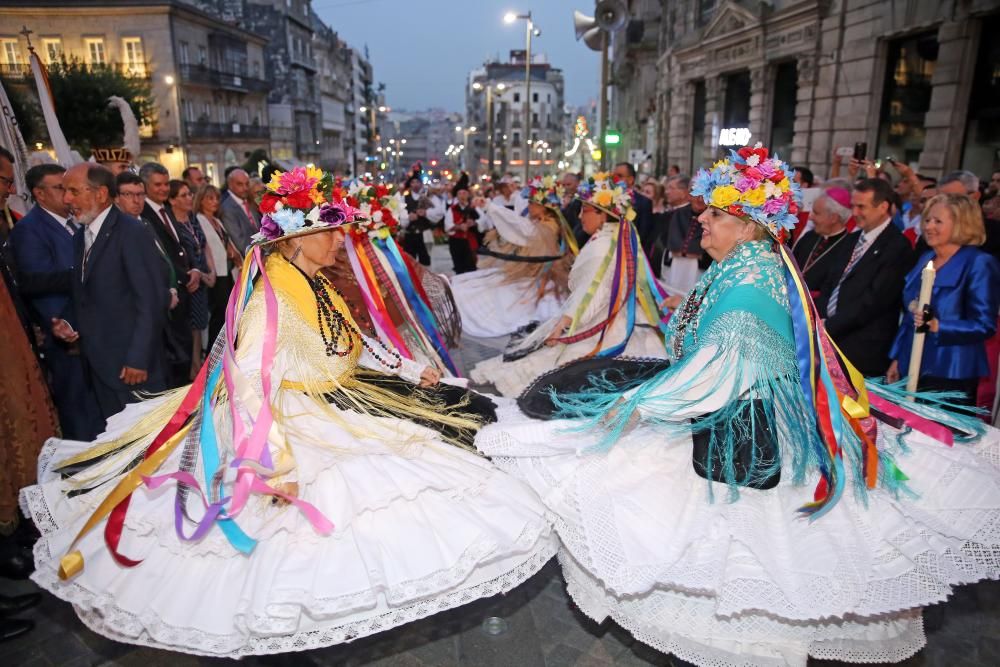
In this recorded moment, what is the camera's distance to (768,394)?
277 centimetres

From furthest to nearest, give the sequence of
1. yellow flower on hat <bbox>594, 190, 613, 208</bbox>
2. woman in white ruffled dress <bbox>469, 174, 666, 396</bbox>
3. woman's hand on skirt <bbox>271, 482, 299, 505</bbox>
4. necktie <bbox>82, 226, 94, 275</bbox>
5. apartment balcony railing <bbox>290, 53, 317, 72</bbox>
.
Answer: apartment balcony railing <bbox>290, 53, 317, 72</bbox> → yellow flower on hat <bbox>594, 190, 613, 208</bbox> → woman in white ruffled dress <bbox>469, 174, 666, 396</bbox> → necktie <bbox>82, 226, 94, 275</bbox> → woman's hand on skirt <bbox>271, 482, 299, 505</bbox>

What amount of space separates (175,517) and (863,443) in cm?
290

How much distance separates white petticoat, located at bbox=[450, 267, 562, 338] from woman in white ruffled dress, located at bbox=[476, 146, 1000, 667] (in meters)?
5.23

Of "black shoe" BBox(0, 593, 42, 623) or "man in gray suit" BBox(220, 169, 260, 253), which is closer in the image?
"black shoe" BBox(0, 593, 42, 623)

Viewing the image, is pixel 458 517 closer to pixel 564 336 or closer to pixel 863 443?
pixel 863 443

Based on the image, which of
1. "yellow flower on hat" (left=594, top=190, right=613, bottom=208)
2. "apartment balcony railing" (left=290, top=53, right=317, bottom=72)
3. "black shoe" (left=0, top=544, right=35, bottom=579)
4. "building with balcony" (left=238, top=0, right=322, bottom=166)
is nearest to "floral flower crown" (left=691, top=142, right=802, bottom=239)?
"yellow flower on hat" (left=594, top=190, right=613, bottom=208)

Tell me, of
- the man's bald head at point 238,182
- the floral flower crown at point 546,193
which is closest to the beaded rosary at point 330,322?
the man's bald head at point 238,182

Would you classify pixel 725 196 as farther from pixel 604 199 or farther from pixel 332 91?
pixel 332 91

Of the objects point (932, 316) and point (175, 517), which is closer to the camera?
point (175, 517)

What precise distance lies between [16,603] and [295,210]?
94.4 inches

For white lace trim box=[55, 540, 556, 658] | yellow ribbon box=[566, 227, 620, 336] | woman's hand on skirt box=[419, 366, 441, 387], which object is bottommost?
white lace trim box=[55, 540, 556, 658]

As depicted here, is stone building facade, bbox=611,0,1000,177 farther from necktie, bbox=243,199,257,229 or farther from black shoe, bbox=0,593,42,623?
black shoe, bbox=0,593,42,623

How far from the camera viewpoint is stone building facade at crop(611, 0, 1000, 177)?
32.1ft

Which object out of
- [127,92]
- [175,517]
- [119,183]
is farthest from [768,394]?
[127,92]
